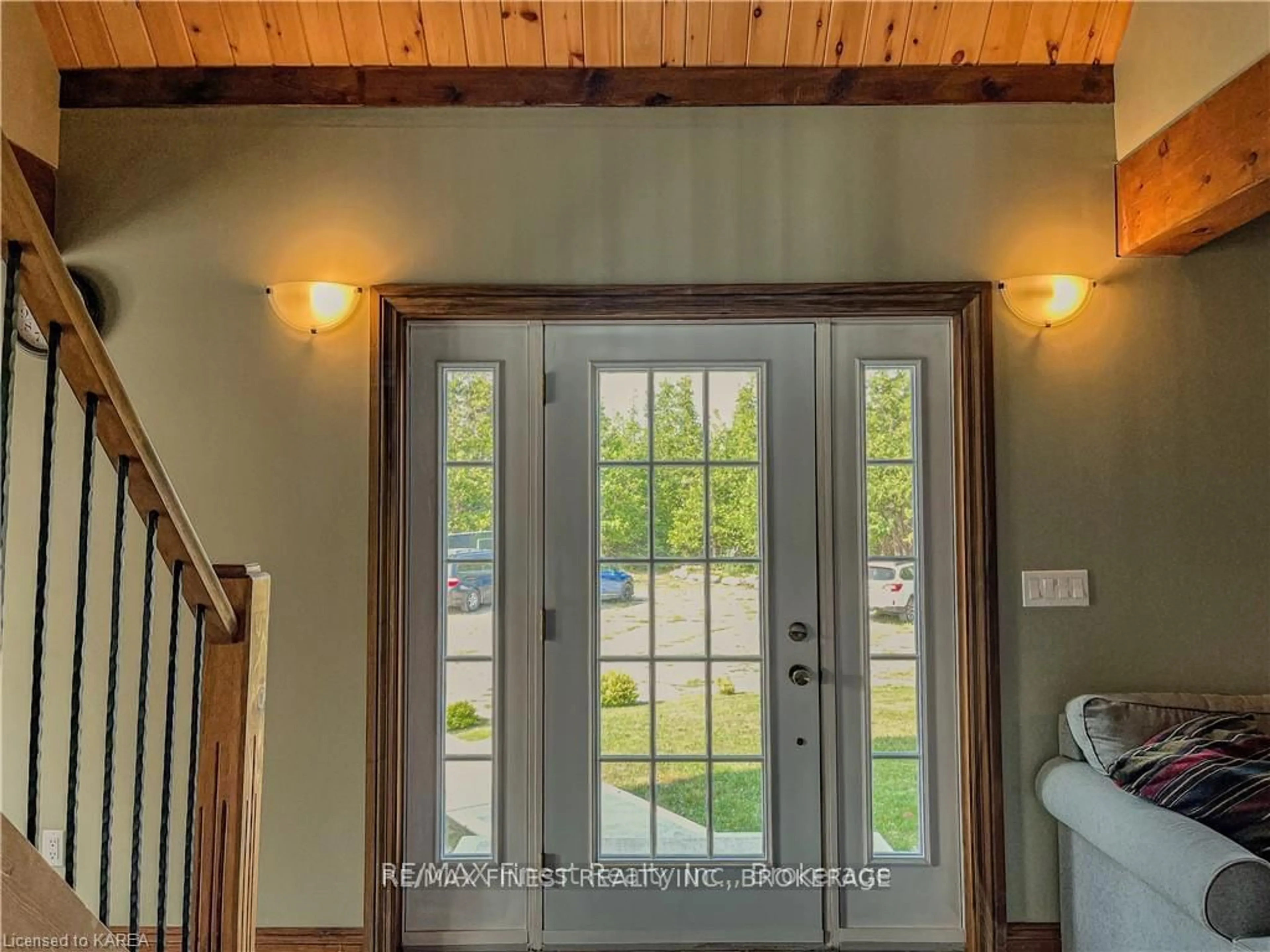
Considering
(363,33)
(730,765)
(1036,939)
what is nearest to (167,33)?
(363,33)

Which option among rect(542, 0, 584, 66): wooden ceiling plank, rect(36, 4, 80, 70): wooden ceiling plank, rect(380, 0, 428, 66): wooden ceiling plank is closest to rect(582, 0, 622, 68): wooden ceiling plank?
rect(542, 0, 584, 66): wooden ceiling plank

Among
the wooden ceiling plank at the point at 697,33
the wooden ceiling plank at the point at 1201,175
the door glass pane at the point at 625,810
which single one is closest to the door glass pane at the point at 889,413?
the wooden ceiling plank at the point at 1201,175

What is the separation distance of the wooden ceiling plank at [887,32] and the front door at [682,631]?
0.86m

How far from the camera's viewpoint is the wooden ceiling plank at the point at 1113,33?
2.57m

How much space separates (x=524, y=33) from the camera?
261cm

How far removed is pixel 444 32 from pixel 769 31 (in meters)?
0.96

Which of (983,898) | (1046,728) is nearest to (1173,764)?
(1046,728)

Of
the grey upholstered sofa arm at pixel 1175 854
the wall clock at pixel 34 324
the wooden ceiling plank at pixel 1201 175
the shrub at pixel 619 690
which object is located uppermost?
the wooden ceiling plank at pixel 1201 175

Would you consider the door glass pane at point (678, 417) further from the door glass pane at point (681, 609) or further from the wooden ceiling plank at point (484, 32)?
the wooden ceiling plank at point (484, 32)

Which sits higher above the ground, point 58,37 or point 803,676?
point 58,37

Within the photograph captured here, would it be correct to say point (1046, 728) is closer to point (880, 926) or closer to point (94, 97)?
point (880, 926)

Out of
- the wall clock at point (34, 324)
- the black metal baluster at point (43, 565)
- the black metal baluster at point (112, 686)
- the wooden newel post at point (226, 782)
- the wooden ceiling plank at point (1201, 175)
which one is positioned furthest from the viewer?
the wall clock at point (34, 324)

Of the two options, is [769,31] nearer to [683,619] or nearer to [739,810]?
[683,619]

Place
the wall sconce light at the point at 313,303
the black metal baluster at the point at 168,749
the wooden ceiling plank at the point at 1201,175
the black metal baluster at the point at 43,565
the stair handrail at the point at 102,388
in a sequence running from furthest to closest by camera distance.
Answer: the wall sconce light at the point at 313,303, the wooden ceiling plank at the point at 1201,175, the black metal baluster at the point at 168,749, the black metal baluster at the point at 43,565, the stair handrail at the point at 102,388
